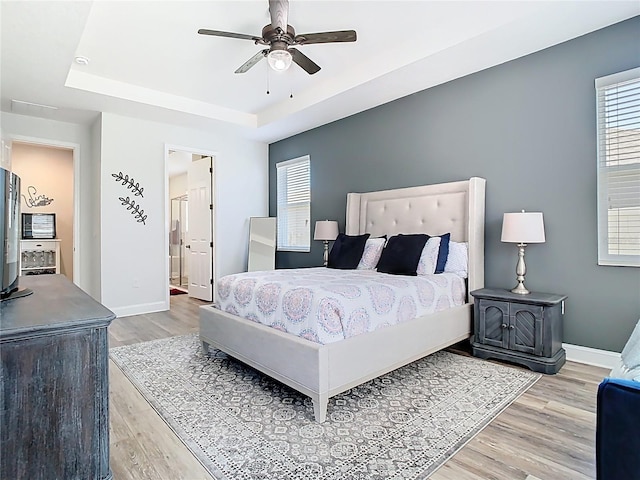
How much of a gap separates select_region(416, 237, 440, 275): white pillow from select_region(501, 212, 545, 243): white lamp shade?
65 cm

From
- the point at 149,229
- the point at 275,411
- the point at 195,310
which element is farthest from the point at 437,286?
the point at 149,229

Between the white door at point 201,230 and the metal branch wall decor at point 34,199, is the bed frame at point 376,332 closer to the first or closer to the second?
the white door at point 201,230

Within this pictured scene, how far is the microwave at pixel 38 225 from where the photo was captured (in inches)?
247

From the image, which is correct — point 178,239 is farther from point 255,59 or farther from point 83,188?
point 255,59

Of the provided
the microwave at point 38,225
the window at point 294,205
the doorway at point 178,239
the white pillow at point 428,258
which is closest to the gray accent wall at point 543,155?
the white pillow at point 428,258

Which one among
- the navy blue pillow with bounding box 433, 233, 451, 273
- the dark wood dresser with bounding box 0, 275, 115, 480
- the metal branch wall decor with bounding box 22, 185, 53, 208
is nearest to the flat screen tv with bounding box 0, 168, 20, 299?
the dark wood dresser with bounding box 0, 275, 115, 480

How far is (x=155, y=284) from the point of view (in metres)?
5.28

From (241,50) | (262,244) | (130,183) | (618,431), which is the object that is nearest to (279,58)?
(241,50)

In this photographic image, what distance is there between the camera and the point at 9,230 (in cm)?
150

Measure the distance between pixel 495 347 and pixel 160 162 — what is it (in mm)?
4902

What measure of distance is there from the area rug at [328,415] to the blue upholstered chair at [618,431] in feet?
3.06

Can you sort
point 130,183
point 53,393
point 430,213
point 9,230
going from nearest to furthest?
→ point 53,393, point 9,230, point 430,213, point 130,183

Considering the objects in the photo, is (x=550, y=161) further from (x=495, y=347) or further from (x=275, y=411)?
(x=275, y=411)

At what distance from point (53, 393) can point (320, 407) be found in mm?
1346
